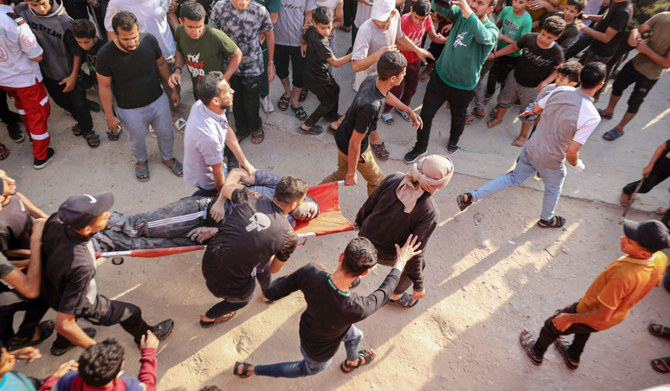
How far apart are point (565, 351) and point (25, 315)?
430 centimetres

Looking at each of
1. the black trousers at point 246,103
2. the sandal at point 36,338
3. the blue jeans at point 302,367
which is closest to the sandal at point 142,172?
the black trousers at point 246,103

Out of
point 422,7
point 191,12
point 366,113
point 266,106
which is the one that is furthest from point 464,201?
point 191,12

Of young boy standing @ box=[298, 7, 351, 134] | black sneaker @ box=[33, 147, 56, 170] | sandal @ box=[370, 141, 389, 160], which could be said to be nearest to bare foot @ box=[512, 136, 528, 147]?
sandal @ box=[370, 141, 389, 160]

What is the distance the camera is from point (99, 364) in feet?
6.84

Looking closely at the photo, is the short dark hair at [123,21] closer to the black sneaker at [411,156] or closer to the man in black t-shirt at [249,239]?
the man in black t-shirt at [249,239]

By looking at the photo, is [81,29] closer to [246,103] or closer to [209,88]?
[246,103]

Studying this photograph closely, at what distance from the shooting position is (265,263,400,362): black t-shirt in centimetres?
256

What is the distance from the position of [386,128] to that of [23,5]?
4.36m

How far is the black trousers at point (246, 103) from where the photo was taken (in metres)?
5.17

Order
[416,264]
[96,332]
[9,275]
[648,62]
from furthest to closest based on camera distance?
[648,62], [96,332], [416,264], [9,275]

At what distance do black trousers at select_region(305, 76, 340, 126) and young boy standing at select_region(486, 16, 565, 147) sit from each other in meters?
2.17

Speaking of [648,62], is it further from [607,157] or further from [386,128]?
[386,128]

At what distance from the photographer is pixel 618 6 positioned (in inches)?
209

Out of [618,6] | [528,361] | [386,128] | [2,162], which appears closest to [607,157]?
[618,6]
